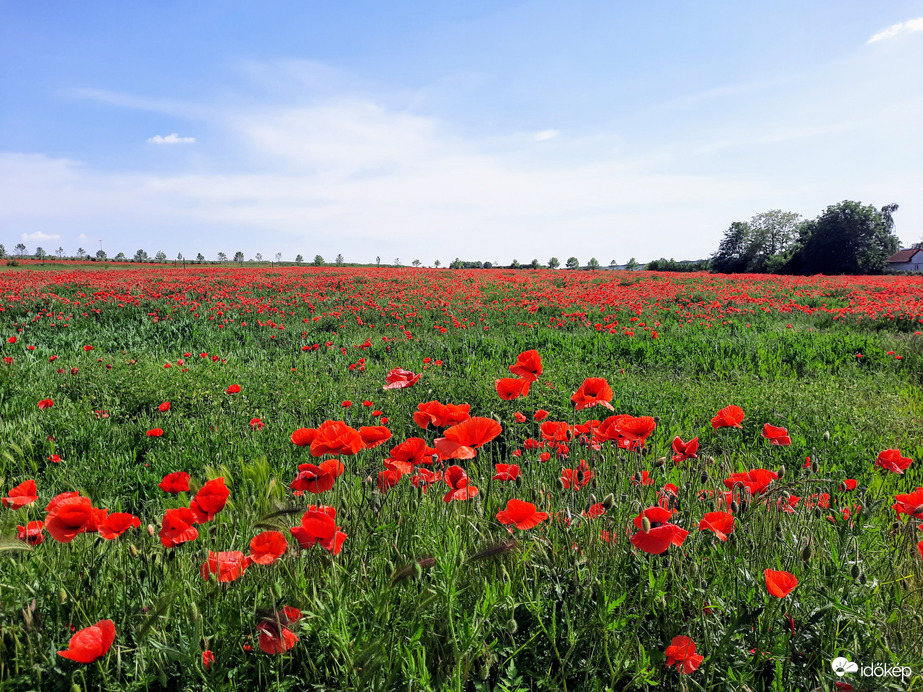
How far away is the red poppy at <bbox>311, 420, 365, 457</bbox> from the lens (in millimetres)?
1525

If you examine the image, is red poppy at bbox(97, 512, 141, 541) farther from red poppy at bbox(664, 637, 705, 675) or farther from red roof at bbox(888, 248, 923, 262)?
red roof at bbox(888, 248, 923, 262)

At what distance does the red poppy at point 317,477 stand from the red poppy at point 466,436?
354mm

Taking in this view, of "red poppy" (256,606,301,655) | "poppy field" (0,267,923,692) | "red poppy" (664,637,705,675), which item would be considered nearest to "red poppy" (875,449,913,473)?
"poppy field" (0,267,923,692)

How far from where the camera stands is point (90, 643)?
1079 mm

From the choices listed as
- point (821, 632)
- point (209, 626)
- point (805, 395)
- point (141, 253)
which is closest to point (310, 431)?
point (209, 626)

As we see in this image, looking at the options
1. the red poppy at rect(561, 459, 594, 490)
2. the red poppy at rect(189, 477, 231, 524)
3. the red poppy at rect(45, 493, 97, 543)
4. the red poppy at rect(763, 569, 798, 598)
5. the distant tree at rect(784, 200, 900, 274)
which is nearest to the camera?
the red poppy at rect(763, 569, 798, 598)

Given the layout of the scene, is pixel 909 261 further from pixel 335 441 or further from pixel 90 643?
pixel 90 643

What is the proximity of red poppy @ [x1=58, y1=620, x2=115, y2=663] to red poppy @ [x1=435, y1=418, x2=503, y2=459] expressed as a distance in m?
0.92

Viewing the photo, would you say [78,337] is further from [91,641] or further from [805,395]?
[805,395]

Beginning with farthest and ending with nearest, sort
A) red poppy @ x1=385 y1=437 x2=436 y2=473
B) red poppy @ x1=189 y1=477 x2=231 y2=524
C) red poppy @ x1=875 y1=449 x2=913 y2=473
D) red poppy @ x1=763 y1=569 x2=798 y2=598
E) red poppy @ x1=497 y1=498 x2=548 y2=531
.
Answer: red poppy @ x1=875 y1=449 x2=913 y2=473 → red poppy @ x1=385 y1=437 x2=436 y2=473 → red poppy @ x1=497 y1=498 x2=548 y2=531 → red poppy @ x1=189 y1=477 x2=231 y2=524 → red poppy @ x1=763 y1=569 x2=798 y2=598

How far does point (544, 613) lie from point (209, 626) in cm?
103

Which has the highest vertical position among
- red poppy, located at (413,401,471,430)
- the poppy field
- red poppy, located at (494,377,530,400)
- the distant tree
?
the distant tree

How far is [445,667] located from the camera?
1422mm

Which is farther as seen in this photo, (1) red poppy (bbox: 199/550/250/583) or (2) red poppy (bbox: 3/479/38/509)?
(2) red poppy (bbox: 3/479/38/509)
